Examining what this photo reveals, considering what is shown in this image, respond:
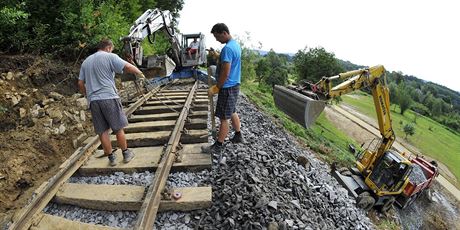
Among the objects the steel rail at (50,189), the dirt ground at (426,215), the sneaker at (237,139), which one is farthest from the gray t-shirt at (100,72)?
the dirt ground at (426,215)

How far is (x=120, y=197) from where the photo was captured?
3867 millimetres

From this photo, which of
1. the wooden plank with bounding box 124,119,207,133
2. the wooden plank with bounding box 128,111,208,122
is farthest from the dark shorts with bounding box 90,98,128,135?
the wooden plank with bounding box 128,111,208,122

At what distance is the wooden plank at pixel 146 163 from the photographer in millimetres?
4566

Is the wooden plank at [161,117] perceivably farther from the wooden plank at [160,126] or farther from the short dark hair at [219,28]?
the short dark hair at [219,28]

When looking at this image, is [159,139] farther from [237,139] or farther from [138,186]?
[138,186]

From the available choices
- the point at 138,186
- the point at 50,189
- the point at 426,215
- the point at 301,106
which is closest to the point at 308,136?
the point at 426,215

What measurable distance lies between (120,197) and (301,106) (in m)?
4.66

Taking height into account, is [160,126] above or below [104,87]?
below

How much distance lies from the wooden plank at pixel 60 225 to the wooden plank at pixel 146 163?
3.46 ft

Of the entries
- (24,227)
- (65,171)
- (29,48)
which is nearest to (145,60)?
(29,48)

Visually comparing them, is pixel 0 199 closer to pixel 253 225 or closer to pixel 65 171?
pixel 65 171

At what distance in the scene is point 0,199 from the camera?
14.0ft

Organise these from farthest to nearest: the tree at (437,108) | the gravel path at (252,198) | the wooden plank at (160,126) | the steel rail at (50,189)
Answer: the tree at (437,108) < the wooden plank at (160,126) < the gravel path at (252,198) < the steel rail at (50,189)

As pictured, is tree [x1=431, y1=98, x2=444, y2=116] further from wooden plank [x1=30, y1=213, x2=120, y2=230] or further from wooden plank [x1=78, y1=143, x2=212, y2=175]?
wooden plank [x1=30, y1=213, x2=120, y2=230]
